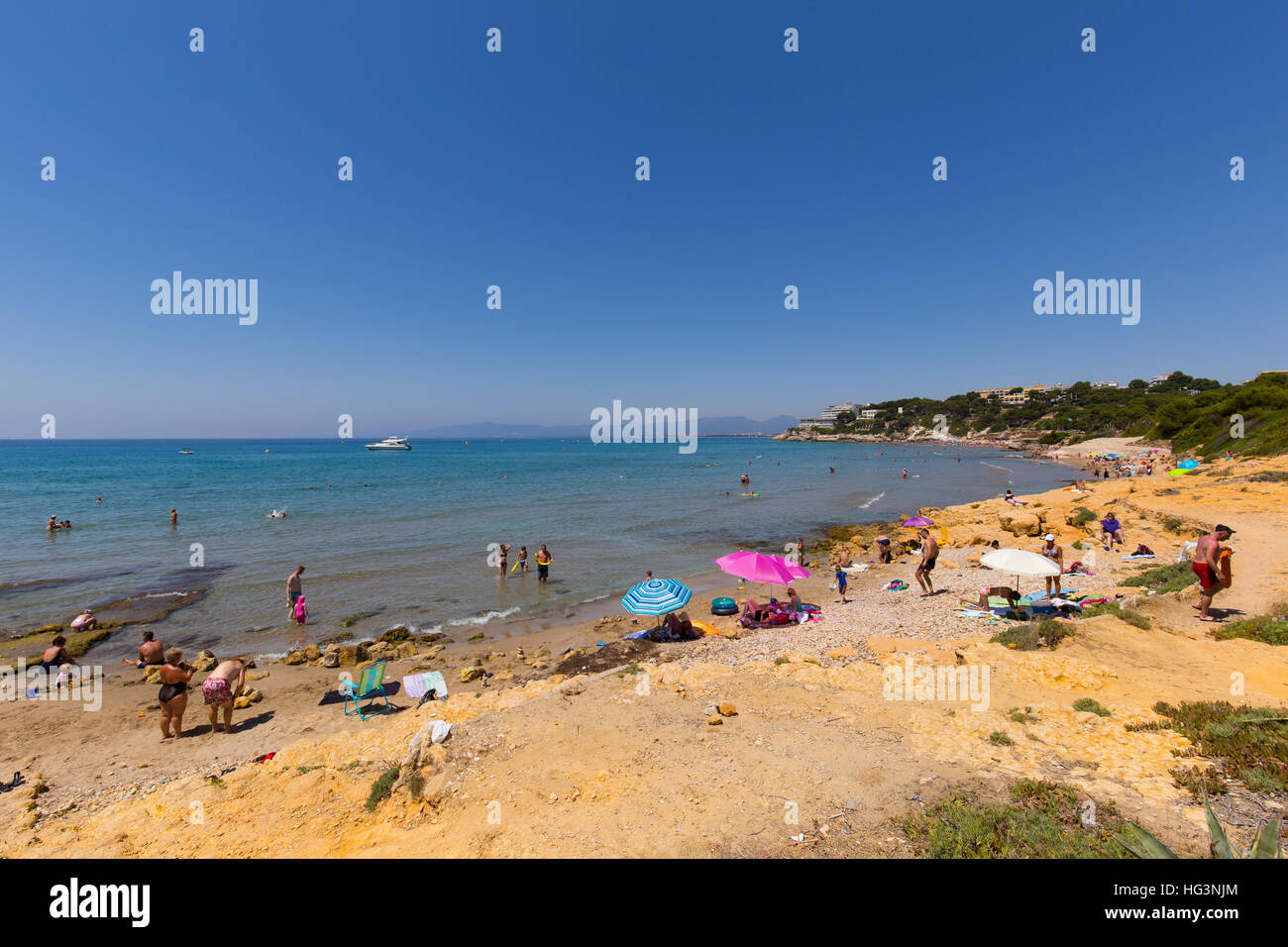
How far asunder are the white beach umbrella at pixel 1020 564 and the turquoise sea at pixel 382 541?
454 inches

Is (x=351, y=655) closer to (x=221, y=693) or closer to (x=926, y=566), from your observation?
(x=221, y=693)

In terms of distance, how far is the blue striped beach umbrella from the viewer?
1390 cm

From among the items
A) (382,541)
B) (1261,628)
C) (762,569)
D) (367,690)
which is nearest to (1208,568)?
(1261,628)

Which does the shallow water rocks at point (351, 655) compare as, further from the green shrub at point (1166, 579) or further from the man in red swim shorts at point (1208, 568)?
the green shrub at point (1166, 579)

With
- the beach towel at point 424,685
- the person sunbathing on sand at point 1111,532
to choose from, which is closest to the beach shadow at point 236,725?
the beach towel at point 424,685

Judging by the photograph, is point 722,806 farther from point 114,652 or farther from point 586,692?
point 114,652

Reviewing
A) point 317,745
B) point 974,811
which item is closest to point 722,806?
point 974,811

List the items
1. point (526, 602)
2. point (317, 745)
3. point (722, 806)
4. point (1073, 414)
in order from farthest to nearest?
point (1073, 414) → point (526, 602) → point (317, 745) → point (722, 806)

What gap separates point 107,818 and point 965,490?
5775 cm

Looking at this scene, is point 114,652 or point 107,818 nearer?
point 107,818

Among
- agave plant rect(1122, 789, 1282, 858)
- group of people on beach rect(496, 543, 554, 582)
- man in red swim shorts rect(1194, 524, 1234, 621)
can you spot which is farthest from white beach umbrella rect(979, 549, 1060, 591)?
group of people on beach rect(496, 543, 554, 582)

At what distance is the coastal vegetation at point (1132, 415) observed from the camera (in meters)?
48.3

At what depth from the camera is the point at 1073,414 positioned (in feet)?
384

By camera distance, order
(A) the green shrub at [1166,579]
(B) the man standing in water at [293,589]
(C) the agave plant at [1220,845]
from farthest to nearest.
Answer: (B) the man standing in water at [293,589], (A) the green shrub at [1166,579], (C) the agave plant at [1220,845]
